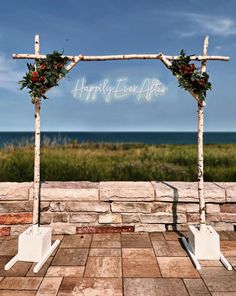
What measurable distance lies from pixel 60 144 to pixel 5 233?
6.80 metres

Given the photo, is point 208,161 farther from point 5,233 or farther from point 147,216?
point 5,233

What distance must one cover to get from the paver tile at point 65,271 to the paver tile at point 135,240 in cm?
79

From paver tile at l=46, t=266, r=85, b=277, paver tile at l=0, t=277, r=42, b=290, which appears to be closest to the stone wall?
paver tile at l=46, t=266, r=85, b=277

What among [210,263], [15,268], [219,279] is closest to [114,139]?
[210,263]

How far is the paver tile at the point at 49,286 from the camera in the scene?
2645 mm

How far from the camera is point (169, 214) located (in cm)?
417

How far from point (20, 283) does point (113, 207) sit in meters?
1.61

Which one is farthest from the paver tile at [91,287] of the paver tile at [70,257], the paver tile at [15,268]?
the paver tile at [15,268]

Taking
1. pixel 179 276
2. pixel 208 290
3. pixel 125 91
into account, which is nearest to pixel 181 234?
pixel 179 276

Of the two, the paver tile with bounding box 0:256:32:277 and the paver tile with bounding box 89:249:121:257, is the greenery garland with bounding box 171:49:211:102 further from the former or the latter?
the paver tile with bounding box 0:256:32:277

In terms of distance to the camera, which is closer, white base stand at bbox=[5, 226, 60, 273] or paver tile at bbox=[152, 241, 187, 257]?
white base stand at bbox=[5, 226, 60, 273]

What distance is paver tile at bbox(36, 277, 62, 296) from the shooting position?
8.68ft

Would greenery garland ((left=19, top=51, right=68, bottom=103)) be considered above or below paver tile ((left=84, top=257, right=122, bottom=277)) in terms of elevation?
above

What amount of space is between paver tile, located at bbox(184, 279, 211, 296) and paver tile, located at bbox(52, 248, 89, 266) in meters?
1.11
